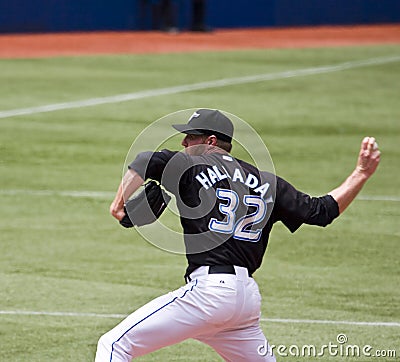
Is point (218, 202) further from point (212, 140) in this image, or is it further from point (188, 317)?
point (188, 317)

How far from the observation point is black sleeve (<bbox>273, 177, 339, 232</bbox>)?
5.89 meters

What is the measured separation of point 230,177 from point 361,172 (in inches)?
31.2

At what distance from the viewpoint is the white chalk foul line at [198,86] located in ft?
63.3

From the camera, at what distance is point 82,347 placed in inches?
301

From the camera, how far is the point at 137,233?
11.5m

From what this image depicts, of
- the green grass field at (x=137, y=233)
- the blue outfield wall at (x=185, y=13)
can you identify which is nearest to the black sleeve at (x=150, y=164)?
the green grass field at (x=137, y=233)

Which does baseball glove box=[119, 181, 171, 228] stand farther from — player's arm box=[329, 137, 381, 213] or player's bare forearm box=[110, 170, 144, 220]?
player's arm box=[329, 137, 381, 213]

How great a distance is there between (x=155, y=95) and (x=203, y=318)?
1567 cm

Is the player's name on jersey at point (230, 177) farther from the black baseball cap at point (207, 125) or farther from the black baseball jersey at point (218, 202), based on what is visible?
the black baseball cap at point (207, 125)

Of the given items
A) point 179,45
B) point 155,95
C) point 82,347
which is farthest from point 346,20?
point 82,347

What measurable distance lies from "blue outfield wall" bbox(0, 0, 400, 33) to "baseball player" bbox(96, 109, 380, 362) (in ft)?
84.2

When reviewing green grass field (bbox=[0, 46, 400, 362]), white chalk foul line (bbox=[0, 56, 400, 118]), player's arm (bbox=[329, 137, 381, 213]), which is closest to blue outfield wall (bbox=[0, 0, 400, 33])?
green grass field (bbox=[0, 46, 400, 362])

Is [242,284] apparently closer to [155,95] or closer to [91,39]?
[155,95]

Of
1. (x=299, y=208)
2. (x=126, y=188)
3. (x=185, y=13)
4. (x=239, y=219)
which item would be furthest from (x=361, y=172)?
(x=185, y=13)
